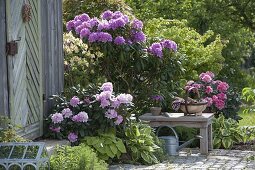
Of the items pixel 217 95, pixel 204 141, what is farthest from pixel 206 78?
pixel 204 141

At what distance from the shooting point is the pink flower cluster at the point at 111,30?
32.8 ft

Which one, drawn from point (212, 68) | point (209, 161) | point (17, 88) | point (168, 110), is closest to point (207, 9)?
point (212, 68)

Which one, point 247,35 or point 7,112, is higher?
point 247,35

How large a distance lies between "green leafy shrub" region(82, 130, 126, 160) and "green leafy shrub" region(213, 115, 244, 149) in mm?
2319

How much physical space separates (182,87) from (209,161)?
2881 millimetres

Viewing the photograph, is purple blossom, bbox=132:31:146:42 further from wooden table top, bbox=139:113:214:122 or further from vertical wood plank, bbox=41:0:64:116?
vertical wood plank, bbox=41:0:64:116

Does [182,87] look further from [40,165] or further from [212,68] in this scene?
[40,165]

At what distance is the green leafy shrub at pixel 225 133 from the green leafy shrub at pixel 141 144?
1.53m

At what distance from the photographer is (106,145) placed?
8484 mm

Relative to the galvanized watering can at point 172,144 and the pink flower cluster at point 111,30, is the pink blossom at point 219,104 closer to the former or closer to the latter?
the galvanized watering can at point 172,144

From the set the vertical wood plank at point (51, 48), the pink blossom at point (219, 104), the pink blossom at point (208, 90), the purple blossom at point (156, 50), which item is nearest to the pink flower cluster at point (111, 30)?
the purple blossom at point (156, 50)

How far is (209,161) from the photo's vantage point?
9008 mm

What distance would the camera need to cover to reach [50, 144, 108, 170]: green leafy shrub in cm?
671

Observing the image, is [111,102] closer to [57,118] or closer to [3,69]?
[57,118]
